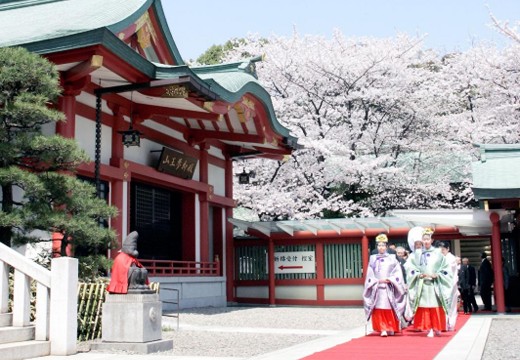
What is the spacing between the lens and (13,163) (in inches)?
397

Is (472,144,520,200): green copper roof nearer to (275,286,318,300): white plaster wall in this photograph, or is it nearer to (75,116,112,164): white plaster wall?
(275,286,318,300): white plaster wall

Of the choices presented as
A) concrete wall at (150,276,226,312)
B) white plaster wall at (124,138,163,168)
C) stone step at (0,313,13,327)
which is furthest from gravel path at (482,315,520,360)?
white plaster wall at (124,138,163,168)

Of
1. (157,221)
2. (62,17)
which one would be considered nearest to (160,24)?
(62,17)

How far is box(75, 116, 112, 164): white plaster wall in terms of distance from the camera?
1354 centimetres

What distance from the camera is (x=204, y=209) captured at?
1941 cm

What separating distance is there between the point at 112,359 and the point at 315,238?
1272cm

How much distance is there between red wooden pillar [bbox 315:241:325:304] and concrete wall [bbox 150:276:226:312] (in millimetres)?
2852

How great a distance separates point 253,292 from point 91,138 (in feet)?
29.4

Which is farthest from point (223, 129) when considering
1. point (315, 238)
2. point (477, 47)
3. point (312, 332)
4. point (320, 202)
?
point (477, 47)

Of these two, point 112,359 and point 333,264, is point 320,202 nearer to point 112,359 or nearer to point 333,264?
point 333,264

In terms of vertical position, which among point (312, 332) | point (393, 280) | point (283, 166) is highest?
point (283, 166)

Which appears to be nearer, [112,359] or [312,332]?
[112,359]

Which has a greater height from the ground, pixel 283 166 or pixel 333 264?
pixel 283 166

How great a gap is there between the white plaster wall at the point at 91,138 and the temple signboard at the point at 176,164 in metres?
2.05
